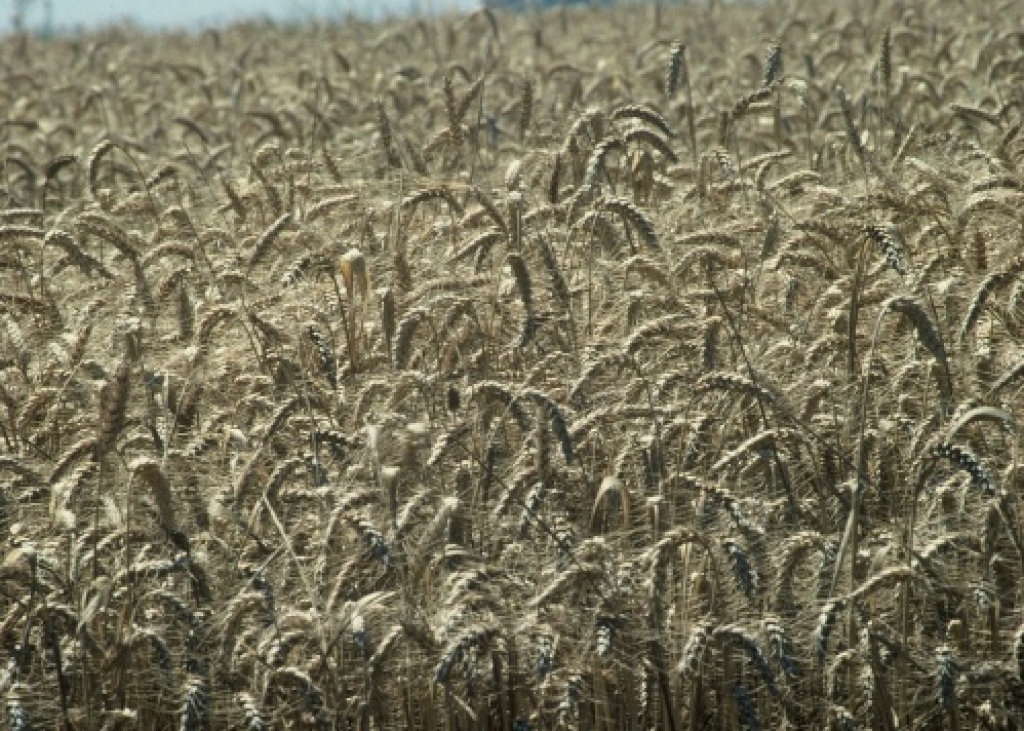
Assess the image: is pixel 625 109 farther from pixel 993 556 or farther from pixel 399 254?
pixel 993 556

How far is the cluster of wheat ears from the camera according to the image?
366 centimetres

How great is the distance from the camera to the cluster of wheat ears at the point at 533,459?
3.66 m

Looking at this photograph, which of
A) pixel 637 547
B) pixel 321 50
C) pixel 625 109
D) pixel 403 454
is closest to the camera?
pixel 403 454

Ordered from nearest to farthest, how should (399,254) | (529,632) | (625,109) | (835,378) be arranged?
(529,632) < (835,378) < (399,254) < (625,109)

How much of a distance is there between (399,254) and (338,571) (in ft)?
5.48

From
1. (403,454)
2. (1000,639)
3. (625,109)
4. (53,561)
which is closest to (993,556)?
(1000,639)

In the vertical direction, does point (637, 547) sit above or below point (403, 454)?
below

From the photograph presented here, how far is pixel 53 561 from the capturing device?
12.8 ft

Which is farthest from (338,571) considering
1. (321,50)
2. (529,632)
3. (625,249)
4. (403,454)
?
(321,50)

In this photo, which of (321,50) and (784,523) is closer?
(784,523)

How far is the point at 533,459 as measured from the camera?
4188 mm

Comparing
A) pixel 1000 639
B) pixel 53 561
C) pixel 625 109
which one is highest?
pixel 625 109

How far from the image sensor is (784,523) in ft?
14.0

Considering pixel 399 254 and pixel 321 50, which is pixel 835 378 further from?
pixel 321 50
